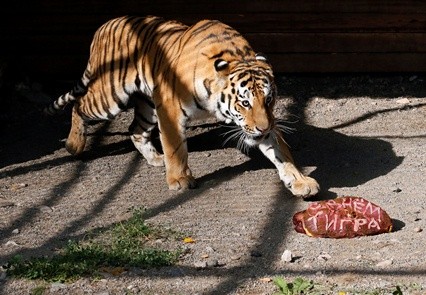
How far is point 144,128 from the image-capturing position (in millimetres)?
7434

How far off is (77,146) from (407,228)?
8.87ft

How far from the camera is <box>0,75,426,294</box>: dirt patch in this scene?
16.4 feet

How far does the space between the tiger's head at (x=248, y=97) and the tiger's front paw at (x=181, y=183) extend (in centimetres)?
Answer: 47

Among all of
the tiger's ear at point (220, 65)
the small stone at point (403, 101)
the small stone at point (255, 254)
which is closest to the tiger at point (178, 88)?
the tiger's ear at point (220, 65)

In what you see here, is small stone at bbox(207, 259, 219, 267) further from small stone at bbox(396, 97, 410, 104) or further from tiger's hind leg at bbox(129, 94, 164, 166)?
small stone at bbox(396, 97, 410, 104)

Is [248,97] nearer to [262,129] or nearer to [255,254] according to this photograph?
Result: [262,129]

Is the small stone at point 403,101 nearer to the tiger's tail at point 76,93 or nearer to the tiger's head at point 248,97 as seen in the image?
the tiger's head at point 248,97

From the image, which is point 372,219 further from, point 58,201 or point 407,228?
point 58,201

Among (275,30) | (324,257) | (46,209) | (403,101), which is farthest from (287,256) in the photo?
(275,30)

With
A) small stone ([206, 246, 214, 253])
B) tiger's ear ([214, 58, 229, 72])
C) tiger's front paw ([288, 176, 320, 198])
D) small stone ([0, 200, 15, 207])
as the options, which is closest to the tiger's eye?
tiger's ear ([214, 58, 229, 72])

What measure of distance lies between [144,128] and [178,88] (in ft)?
3.23

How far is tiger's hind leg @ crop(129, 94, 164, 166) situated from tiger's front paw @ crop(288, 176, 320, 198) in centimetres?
135

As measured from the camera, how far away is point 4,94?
814 centimetres

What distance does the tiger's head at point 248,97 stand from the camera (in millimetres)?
6145
